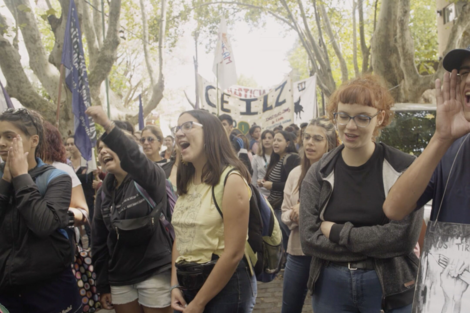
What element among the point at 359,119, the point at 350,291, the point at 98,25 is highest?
the point at 98,25

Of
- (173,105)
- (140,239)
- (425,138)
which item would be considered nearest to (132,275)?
(140,239)

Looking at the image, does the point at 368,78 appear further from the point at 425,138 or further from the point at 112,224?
the point at 425,138

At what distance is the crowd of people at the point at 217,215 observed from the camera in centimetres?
170

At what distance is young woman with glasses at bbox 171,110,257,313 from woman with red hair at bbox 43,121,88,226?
3.01 feet

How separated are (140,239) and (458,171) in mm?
1999

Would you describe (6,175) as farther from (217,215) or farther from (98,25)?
(98,25)

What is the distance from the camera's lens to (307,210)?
7.63ft

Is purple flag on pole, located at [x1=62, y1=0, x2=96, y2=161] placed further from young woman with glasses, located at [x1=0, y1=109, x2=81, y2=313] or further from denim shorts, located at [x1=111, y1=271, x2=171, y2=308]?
denim shorts, located at [x1=111, y1=271, x2=171, y2=308]

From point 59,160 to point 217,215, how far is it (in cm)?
159

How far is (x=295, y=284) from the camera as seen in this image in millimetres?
3209

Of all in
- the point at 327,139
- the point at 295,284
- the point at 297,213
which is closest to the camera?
the point at 295,284

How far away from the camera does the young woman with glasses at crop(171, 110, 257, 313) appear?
227 centimetres

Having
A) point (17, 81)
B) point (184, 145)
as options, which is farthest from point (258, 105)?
point (184, 145)

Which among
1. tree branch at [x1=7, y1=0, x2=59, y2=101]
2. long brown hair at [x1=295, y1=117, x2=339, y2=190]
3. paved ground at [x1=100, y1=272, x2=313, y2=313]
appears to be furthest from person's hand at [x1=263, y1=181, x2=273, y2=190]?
tree branch at [x1=7, y1=0, x2=59, y2=101]
